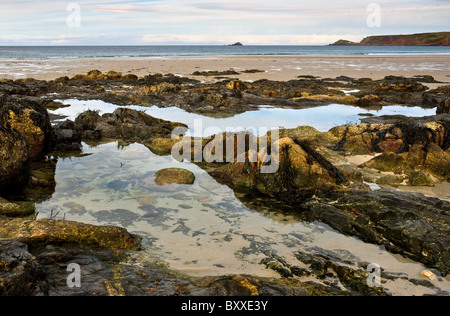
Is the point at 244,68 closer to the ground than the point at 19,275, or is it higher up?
higher up

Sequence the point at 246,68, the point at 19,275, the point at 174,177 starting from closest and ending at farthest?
the point at 19,275, the point at 174,177, the point at 246,68

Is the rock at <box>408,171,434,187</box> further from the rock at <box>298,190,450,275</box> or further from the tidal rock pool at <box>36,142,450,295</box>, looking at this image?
the tidal rock pool at <box>36,142,450,295</box>

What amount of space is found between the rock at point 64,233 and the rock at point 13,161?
2.13m

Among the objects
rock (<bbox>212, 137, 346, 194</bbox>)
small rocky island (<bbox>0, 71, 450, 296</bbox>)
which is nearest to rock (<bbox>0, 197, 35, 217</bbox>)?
small rocky island (<bbox>0, 71, 450, 296</bbox>)

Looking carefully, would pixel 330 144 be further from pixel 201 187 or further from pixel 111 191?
pixel 111 191

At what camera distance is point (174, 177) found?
314 inches

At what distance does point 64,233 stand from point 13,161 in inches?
121

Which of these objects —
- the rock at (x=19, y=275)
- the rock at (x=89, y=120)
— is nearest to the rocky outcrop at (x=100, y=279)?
the rock at (x=19, y=275)

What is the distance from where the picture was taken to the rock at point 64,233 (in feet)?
15.1

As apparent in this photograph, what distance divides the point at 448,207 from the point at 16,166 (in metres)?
8.27

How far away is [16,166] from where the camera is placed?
22.8 ft

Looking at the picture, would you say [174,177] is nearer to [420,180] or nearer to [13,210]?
[13,210]

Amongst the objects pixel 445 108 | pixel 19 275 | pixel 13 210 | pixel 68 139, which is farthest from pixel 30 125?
pixel 445 108

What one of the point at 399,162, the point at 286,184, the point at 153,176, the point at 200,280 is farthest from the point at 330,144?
the point at 200,280
